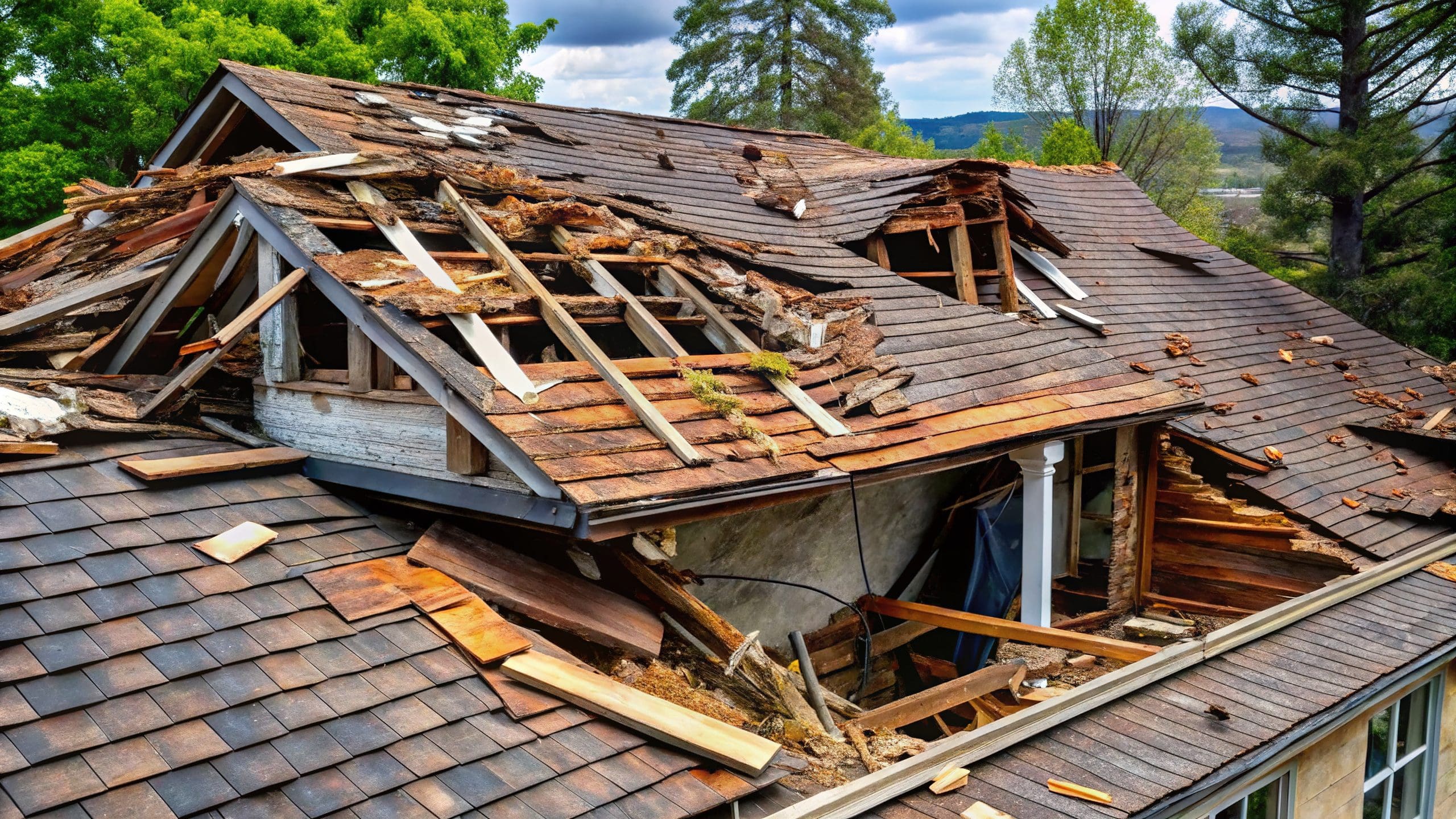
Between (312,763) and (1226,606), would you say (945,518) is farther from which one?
(312,763)

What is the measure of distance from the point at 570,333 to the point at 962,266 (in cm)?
573

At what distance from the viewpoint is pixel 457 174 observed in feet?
24.7

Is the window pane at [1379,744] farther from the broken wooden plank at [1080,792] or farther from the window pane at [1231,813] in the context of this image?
the broken wooden plank at [1080,792]

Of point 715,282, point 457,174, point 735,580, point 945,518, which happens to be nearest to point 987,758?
point 735,580

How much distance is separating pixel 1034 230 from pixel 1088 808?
8113 millimetres

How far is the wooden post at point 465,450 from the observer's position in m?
5.34

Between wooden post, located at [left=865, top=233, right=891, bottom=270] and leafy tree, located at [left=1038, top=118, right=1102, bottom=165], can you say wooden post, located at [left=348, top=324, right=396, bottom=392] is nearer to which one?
wooden post, located at [left=865, top=233, right=891, bottom=270]

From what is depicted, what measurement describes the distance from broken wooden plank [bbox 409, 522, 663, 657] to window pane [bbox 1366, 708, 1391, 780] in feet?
20.7

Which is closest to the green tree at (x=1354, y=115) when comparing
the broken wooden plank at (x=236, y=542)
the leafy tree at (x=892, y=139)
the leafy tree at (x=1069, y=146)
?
the leafy tree at (x=1069, y=146)

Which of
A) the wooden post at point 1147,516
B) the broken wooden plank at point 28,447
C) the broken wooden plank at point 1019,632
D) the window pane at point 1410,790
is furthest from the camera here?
the wooden post at point 1147,516

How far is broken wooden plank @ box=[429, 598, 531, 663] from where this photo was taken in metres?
4.60

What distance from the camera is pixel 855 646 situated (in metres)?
8.75

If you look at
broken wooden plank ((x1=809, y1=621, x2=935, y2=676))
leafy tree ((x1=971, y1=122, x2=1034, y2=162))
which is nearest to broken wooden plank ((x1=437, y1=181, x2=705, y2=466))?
broken wooden plank ((x1=809, y1=621, x2=935, y2=676))

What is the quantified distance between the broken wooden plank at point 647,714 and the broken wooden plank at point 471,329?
1.46m
